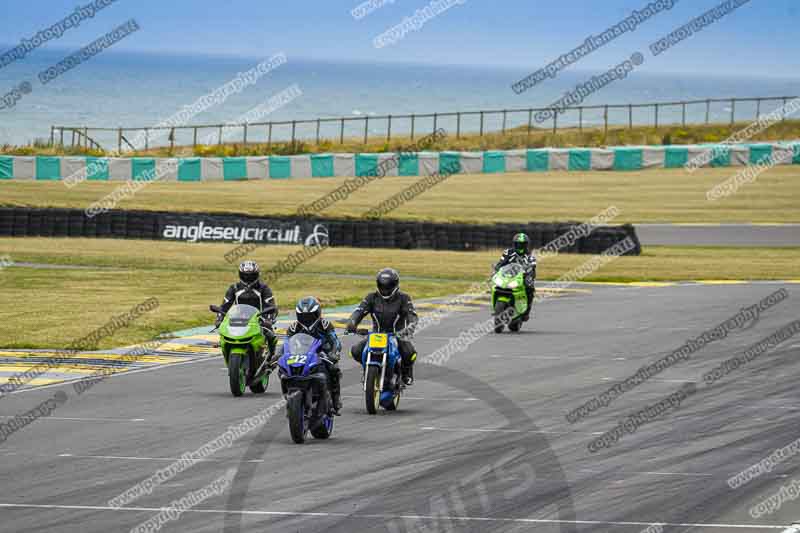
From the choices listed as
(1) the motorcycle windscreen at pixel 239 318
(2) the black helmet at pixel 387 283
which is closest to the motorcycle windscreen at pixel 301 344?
(2) the black helmet at pixel 387 283

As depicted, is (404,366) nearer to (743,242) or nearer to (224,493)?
(224,493)

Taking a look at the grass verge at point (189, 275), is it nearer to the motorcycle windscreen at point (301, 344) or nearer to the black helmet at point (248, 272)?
the black helmet at point (248, 272)

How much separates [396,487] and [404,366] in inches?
177

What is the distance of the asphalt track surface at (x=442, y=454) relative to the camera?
11.0 meters

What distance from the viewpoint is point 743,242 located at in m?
46.4

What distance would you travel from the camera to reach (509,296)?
24359mm

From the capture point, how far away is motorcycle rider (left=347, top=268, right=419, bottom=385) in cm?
1639

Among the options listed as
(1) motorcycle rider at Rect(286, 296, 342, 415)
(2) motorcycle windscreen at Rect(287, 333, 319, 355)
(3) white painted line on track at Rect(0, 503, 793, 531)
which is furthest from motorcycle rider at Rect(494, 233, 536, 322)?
(3) white painted line on track at Rect(0, 503, 793, 531)

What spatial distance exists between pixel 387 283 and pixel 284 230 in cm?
2521

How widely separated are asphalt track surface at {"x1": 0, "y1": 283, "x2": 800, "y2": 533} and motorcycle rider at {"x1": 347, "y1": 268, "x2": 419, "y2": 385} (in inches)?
29.5

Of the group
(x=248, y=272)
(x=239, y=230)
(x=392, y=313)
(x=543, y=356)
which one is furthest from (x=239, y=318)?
(x=239, y=230)

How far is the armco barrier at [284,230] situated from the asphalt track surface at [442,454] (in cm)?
1906

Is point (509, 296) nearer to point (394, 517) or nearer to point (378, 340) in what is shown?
point (378, 340)

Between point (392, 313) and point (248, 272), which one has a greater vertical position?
point (248, 272)
